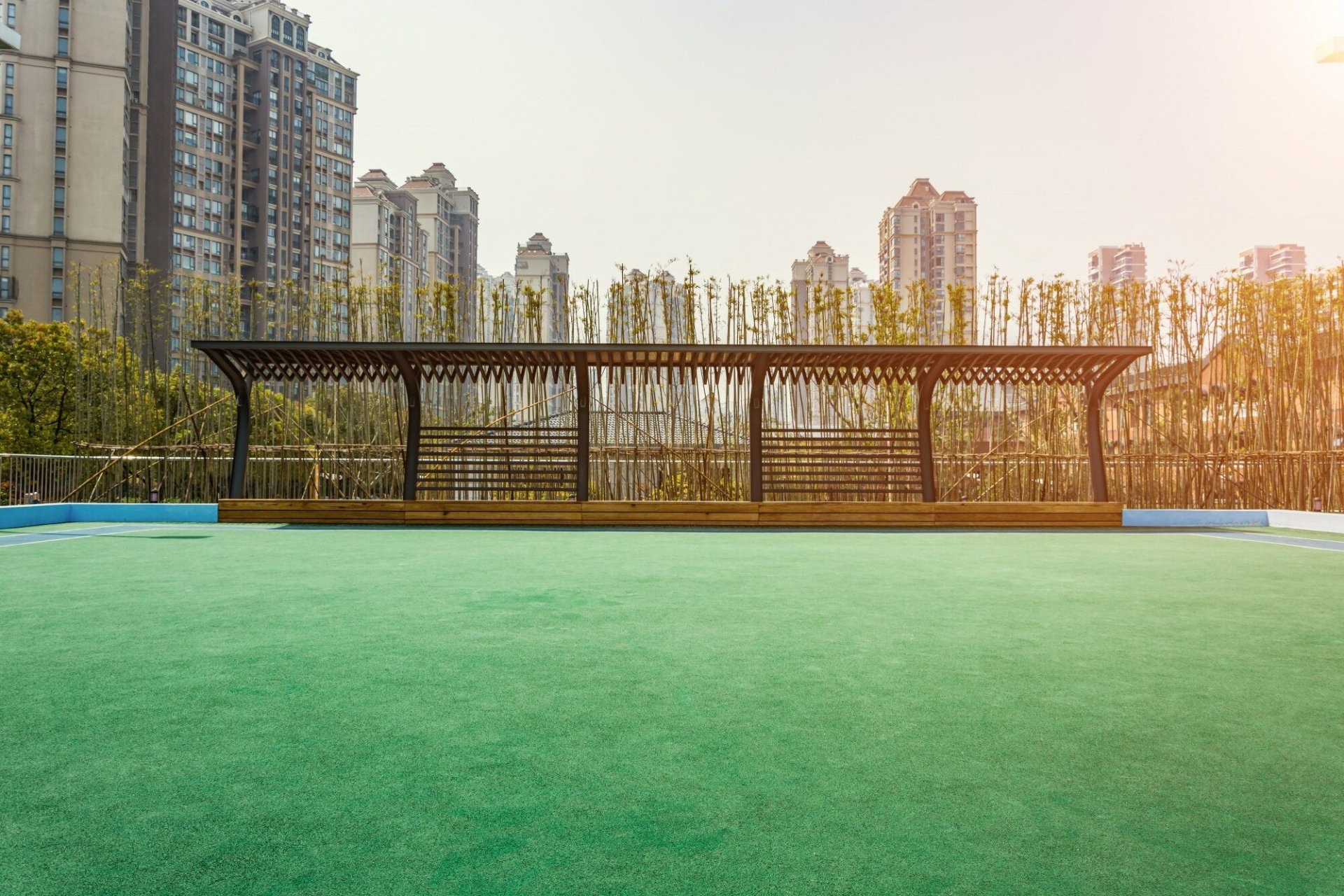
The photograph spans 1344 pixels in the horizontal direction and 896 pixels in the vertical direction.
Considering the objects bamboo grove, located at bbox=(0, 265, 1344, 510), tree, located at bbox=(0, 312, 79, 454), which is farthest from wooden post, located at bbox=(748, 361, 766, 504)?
tree, located at bbox=(0, 312, 79, 454)

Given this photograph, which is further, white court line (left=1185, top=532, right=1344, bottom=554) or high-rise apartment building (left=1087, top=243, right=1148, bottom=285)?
high-rise apartment building (left=1087, top=243, right=1148, bottom=285)

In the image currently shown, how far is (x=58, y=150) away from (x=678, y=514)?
50.0 m

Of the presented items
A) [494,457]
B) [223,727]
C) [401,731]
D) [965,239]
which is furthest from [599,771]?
[965,239]

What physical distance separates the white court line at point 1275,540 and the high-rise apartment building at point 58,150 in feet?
162

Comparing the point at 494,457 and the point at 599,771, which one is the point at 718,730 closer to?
the point at 599,771

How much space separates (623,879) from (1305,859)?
1101 mm

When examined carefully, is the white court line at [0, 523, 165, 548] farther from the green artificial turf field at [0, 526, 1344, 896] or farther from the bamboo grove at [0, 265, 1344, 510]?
the green artificial turf field at [0, 526, 1344, 896]

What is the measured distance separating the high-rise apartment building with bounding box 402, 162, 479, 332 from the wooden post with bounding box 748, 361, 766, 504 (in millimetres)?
76638

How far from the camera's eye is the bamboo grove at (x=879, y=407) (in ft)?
33.7

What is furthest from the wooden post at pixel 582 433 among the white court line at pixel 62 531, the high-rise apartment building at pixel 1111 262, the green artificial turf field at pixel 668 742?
the high-rise apartment building at pixel 1111 262

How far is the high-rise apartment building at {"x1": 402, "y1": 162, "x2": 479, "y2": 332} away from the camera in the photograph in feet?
283

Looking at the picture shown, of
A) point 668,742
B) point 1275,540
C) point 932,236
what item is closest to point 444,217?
point 932,236

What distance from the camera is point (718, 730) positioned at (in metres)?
2.09

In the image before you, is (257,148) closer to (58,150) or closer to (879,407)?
(58,150)
